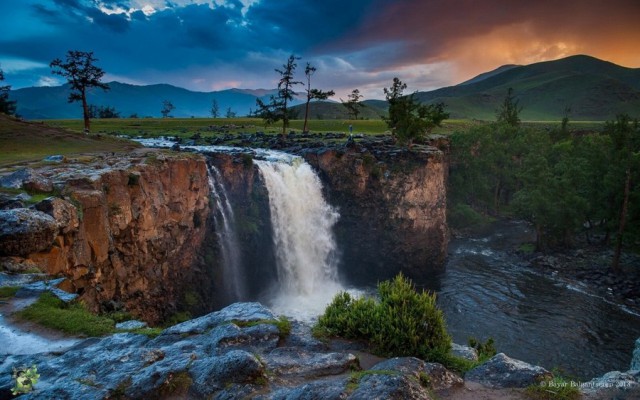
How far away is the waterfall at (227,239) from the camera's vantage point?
32.3m

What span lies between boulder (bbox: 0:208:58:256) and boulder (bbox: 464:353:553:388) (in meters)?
14.5

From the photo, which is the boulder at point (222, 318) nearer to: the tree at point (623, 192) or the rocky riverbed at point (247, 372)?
the rocky riverbed at point (247, 372)

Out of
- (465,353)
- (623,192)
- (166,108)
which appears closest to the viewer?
(465,353)

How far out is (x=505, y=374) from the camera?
9039 millimetres

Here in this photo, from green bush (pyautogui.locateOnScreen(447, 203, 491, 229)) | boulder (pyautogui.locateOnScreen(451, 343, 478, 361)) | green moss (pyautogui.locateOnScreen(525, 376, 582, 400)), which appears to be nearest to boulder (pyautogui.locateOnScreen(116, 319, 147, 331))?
boulder (pyautogui.locateOnScreen(451, 343, 478, 361))

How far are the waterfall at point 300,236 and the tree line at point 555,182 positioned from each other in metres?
25.7

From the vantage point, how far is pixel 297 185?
37.1m

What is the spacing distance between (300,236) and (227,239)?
25.0ft

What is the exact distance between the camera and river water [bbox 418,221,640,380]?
2491cm

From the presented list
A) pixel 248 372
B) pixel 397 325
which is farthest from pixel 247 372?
pixel 397 325

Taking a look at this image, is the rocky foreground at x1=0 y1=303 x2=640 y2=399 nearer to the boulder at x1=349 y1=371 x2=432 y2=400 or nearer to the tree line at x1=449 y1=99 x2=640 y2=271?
the boulder at x1=349 y1=371 x2=432 y2=400

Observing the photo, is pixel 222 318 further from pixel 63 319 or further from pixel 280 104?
pixel 280 104

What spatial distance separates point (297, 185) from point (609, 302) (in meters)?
30.1

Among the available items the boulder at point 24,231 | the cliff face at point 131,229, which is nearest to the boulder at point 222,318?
the boulder at point 24,231
